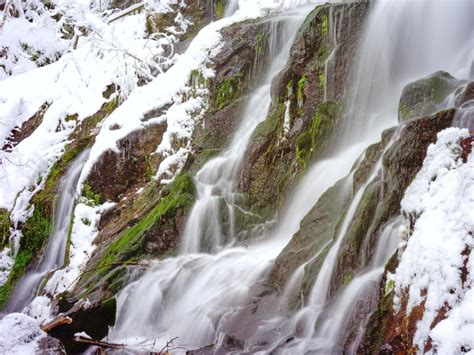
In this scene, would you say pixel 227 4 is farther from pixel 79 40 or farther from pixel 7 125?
pixel 7 125

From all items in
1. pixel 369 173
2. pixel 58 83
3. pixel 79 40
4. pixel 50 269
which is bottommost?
pixel 50 269

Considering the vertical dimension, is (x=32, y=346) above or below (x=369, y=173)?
below

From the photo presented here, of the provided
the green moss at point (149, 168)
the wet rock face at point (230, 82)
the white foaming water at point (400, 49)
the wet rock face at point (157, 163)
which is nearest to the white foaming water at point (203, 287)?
the wet rock face at point (157, 163)

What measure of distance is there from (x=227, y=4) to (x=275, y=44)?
5154mm

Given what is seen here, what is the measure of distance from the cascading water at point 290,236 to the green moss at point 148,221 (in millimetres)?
306

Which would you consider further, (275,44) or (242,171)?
(275,44)

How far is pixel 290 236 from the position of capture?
24.8 feet

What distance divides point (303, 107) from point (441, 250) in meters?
5.64

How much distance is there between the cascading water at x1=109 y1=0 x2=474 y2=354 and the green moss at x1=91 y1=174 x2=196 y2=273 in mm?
306

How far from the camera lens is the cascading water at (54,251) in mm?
9555

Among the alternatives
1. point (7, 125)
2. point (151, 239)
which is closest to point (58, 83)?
point (7, 125)

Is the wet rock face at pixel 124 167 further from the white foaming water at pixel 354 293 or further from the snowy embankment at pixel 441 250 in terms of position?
the snowy embankment at pixel 441 250

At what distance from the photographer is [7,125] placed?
1386 centimetres

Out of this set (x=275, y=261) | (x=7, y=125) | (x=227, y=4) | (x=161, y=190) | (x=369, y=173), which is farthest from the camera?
(x=227, y=4)
